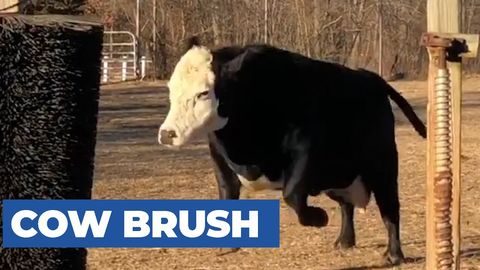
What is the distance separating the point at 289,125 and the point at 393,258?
1.27 m

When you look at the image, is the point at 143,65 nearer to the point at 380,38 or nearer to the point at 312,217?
the point at 380,38

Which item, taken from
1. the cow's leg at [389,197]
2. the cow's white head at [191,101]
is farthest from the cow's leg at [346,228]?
the cow's white head at [191,101]

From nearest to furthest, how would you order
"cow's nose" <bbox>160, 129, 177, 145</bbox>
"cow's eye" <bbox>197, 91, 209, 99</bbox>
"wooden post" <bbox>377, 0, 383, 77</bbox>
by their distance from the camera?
1. "cow's nose" <bbox>160, 129, 177, 145</bbox>
2. "cow's eye" <bbox>197, 91, 209, 99</bbox>
3. "wooden post" <bbox>377, 0, 383, 77</bbox>

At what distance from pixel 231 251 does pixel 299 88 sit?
1.33m

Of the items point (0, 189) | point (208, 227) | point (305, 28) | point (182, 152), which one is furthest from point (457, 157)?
point (305, 28)

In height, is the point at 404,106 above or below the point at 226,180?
above

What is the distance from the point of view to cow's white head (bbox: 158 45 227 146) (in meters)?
6.82

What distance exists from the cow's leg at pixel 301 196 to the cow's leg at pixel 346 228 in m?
1.09

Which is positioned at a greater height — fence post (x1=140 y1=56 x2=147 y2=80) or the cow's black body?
the cow's black body

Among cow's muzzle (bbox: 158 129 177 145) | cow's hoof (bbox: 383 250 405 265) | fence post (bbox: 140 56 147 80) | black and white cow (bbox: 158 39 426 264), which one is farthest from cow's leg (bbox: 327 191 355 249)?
fence post (bbox: 140 56 147 80)

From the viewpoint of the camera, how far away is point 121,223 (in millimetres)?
4793

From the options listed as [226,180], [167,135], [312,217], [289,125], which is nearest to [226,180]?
[226,180]

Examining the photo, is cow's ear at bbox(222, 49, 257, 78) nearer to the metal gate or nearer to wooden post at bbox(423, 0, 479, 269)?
wooden post at bbox(423, 0, 479, 269)

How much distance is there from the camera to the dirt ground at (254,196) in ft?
Answer: 25.4
